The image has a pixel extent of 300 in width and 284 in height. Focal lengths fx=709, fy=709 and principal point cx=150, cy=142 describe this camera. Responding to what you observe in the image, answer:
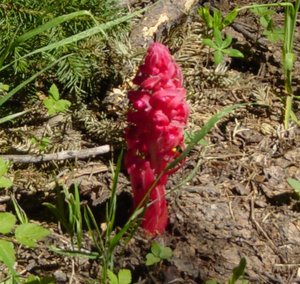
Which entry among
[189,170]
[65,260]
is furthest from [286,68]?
[65,260]

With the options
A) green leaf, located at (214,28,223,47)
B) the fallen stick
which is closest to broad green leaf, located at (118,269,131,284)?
the fallen stick

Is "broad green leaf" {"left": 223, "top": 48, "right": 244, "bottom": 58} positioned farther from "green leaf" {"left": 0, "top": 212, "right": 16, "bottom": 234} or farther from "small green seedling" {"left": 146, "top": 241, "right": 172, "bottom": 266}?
"green leaf" {"left": 0, "top": 212, "right": 16, "bottom": 234}

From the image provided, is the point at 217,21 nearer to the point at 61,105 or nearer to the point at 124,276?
the point at 61,105

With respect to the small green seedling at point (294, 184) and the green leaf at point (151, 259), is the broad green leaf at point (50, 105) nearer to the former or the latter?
the green leaf at point (151, 259)

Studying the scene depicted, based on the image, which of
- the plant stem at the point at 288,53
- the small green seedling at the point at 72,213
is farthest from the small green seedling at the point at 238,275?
the plant stem at the point at 288,53

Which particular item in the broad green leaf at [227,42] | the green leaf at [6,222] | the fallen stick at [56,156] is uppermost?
the broad green leaf at [227,42]

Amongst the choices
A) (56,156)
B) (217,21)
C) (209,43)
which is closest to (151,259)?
(56,156)

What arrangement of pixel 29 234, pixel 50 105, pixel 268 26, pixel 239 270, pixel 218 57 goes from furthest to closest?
pixel 268 26
pixel 218 57
pixel 50 105
pixel 29 234
pixel 239 270
